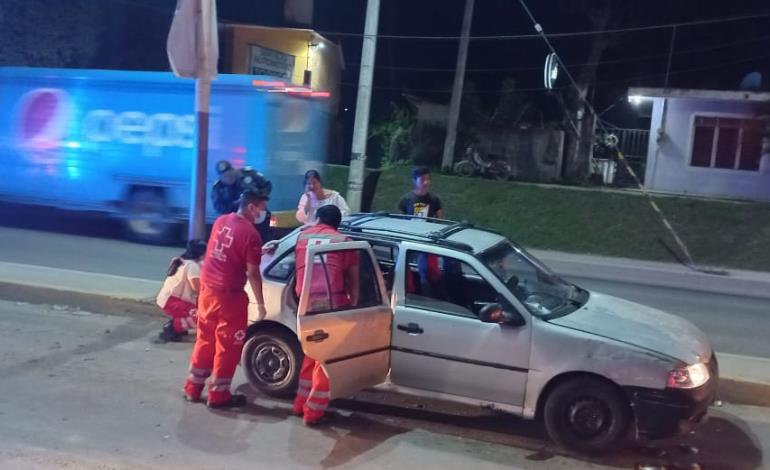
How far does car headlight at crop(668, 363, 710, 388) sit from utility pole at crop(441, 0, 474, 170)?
19.0 m

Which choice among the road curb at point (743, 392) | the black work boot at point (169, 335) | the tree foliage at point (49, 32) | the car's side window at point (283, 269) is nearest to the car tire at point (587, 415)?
the road curb at point (743, 392)

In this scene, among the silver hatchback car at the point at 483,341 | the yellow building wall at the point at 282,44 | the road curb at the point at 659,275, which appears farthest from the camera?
the yellow building wall at the point at 282,44

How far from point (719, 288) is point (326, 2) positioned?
2191cm

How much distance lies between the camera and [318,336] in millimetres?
5188

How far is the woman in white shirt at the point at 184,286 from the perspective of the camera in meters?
7.16

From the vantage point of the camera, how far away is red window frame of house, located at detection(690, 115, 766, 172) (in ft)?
77.9

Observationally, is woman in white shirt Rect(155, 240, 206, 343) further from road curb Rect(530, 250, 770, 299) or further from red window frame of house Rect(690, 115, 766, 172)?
red window frame of house Rect(690, 115, 766, 172)

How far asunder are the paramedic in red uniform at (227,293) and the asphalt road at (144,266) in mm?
5510

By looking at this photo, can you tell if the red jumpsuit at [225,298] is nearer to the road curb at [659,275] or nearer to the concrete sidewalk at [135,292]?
the concrete sidewalk at [135,292]

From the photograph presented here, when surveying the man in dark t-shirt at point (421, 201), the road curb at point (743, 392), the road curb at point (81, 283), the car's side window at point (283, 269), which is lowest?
the road curb at point (81, 283)

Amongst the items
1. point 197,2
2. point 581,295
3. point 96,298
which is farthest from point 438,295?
point 96,298

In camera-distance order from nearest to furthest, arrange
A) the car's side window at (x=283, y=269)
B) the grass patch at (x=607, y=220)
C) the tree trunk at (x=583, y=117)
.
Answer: the car's side window at (x=283, y=269) < the grass patch at (x=607, y=220) < the tree trunk at (x=583, y=117)

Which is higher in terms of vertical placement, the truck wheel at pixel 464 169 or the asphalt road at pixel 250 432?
the truck wheel at pixel 464 169

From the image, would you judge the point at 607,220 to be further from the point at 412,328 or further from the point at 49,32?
the point at 49,32
